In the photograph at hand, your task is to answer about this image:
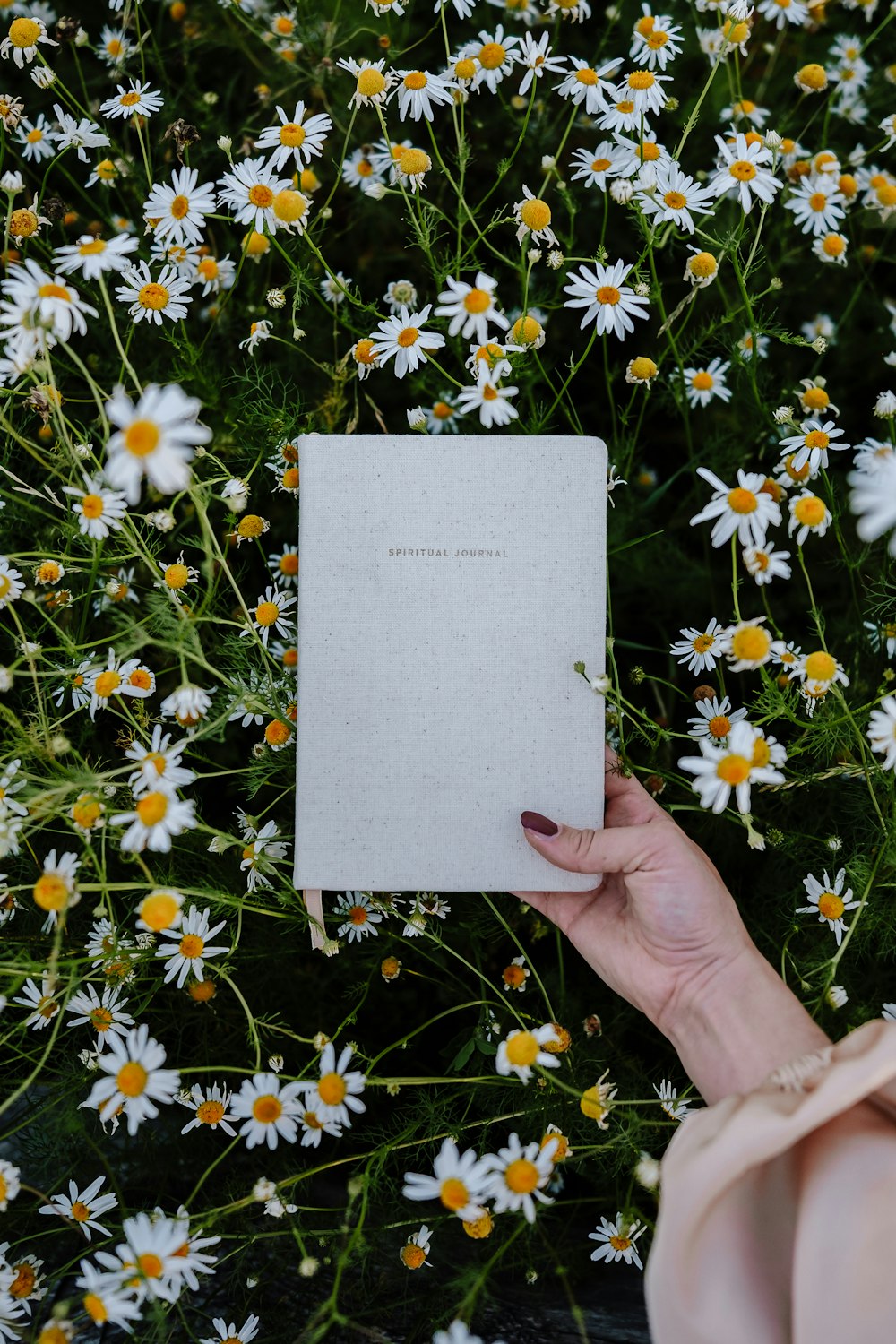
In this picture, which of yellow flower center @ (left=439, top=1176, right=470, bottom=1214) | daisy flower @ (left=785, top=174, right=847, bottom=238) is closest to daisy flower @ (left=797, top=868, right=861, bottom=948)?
yellow flower center @ (left=439, top=1176, right=470, bottom=1214)

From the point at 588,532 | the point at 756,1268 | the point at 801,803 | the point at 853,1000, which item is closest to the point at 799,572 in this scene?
the point at 801,803

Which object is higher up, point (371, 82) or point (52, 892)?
point (371, 82)

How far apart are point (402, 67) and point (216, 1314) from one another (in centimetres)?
215

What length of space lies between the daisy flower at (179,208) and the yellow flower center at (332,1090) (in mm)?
1247

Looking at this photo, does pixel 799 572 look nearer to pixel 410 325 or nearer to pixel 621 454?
pixel 621 454

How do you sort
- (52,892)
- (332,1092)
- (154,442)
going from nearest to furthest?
(154,442)
(52,892)
(332,1092)

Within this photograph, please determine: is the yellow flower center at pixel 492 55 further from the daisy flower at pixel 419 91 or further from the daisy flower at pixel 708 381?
the daisy flower at pixel 708 381

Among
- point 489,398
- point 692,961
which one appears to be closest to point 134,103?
point 489,398

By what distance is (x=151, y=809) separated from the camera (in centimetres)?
111

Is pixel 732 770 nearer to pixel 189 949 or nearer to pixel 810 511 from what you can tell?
pixel 810 511

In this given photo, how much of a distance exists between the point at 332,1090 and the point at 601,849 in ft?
1.53

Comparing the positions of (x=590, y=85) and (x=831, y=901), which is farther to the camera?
(x=590, y=85)

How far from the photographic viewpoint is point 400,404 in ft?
6.19

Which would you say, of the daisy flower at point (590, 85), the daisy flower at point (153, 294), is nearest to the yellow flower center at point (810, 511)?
the daisy flower at point (590, 85)
